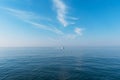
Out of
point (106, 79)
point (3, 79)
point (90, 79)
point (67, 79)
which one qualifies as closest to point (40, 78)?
point (67, 79)

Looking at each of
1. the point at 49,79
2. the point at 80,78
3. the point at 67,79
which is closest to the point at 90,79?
the point at 80,78

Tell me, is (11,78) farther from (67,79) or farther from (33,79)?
(67,79)

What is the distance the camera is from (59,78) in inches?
1182

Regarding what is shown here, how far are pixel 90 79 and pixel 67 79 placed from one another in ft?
22.8

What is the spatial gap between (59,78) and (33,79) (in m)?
7.91

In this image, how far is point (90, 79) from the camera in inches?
1152

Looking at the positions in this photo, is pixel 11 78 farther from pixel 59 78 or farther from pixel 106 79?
pixel 106 79

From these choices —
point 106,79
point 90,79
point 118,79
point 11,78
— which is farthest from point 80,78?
point 11,78

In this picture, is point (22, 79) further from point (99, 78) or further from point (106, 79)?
point (106, 79)

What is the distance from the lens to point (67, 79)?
95.7ft

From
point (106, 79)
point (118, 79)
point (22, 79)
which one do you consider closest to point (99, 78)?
point (106, 79)

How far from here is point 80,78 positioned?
98.2 ft

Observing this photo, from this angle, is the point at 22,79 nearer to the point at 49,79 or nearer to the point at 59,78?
the point at 49,79

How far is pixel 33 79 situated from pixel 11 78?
23.7 feet
